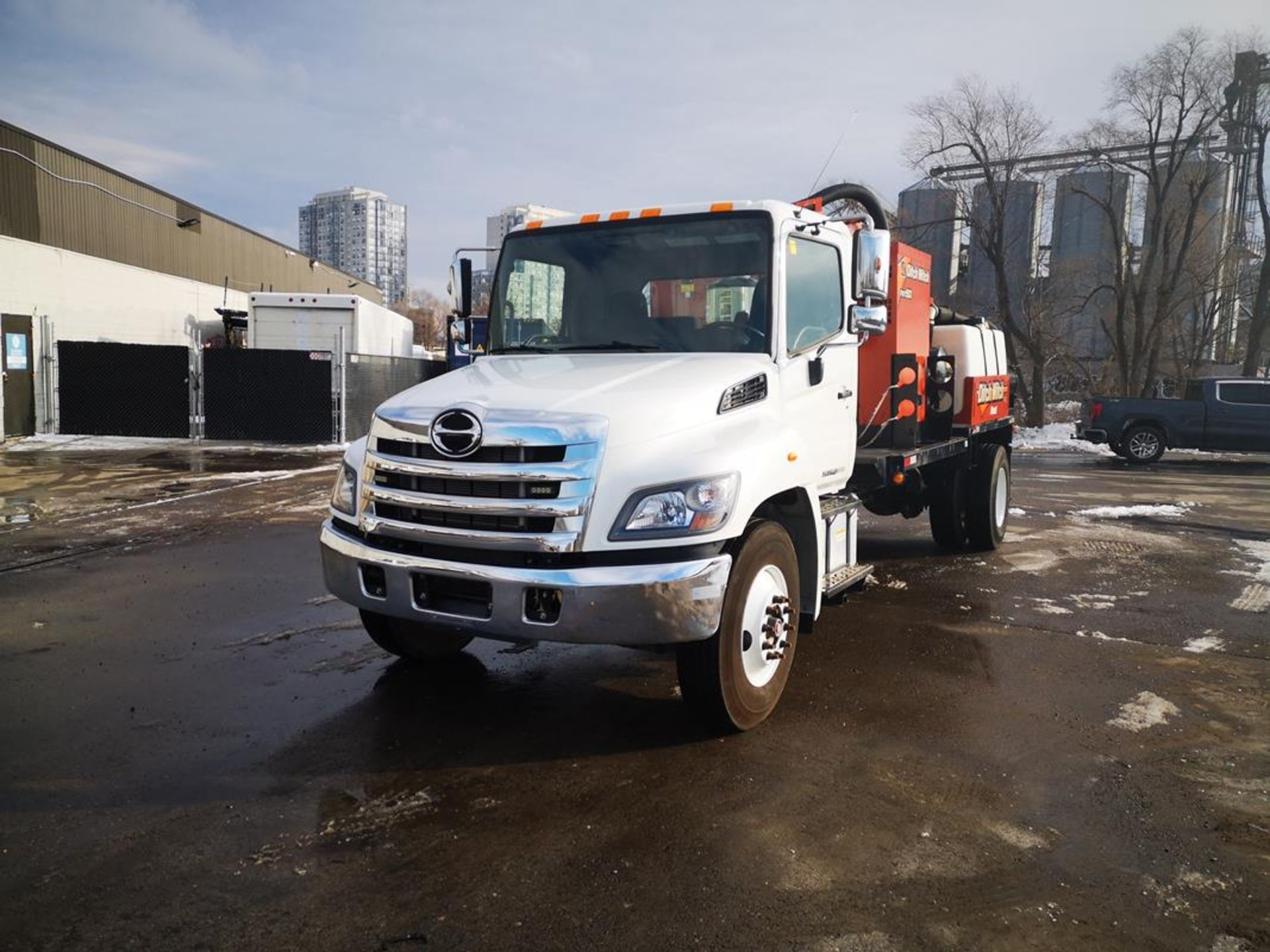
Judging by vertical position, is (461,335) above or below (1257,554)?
above

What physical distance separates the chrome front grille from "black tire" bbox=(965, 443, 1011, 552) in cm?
625

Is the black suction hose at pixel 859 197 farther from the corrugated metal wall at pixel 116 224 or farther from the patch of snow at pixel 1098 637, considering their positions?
the corrugated metal wall at pixel 116 224

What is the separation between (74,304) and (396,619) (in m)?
22.5

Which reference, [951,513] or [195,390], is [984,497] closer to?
[951,513]

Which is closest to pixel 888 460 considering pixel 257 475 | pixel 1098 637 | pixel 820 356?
pixel 820 356

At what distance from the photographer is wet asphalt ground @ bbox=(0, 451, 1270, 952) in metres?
2.97

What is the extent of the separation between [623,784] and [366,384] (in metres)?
18.8

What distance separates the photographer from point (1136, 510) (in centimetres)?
1254

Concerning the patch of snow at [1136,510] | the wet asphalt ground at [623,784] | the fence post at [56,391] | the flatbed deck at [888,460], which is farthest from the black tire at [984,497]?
the fence post at [56,391]

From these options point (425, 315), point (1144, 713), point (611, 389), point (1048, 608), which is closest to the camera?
point (611, 389)

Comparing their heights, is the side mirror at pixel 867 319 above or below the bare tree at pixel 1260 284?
below

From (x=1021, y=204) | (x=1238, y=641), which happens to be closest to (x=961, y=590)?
(x=1238, y=641)

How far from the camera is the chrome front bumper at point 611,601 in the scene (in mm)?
3842

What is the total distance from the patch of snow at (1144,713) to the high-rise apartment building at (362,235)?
90.8 m
